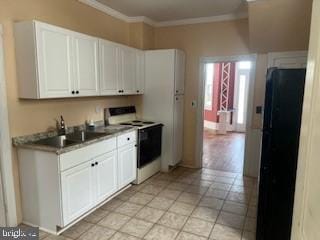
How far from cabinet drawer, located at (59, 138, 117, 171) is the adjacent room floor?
2292 mm

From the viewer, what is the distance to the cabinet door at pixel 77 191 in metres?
2.40

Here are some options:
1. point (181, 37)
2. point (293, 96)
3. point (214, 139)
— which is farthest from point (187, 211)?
point (214, 139)

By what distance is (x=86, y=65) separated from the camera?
2.94 meters

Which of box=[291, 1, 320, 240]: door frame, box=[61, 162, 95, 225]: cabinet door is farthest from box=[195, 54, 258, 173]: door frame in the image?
box=[291, 1, 320, 240]: door frame

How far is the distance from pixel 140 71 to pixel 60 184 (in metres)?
2.36

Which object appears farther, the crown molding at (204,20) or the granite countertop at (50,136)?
the crown molding at (204,20)

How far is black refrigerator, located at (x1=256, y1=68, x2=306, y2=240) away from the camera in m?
1.91

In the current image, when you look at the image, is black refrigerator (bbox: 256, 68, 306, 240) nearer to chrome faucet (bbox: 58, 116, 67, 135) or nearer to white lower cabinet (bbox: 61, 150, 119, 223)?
white lower cabinet (bbox: 61, 150, 119, 223)

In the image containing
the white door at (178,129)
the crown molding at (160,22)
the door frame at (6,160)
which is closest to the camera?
the door frame at (6,160)

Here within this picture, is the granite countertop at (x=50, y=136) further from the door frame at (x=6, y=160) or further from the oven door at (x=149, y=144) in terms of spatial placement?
the oven door at (x=149, y=144)

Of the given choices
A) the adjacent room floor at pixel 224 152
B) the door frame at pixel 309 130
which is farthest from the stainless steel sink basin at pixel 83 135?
the door frame at pixel 309 130

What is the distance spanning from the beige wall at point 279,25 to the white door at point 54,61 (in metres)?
2.22

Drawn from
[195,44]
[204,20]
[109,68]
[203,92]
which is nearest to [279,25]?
[204,20]

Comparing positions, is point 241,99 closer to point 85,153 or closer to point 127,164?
point 127,164
